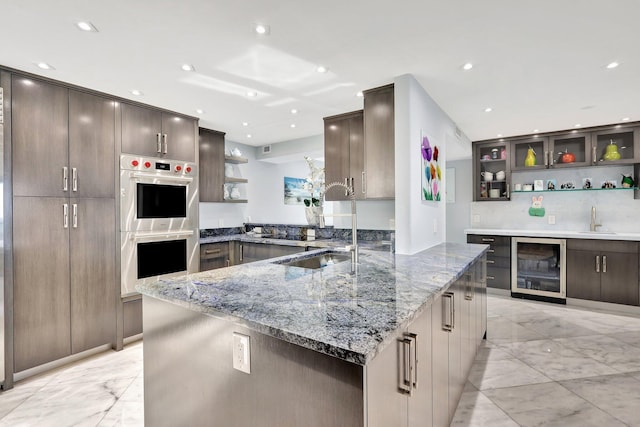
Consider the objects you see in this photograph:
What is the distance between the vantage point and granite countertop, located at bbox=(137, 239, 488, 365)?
0.92 meters

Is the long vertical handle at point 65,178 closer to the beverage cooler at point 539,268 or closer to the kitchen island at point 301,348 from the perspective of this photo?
the kitchen island at point 301,348

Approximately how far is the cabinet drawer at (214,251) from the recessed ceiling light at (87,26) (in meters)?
2.48

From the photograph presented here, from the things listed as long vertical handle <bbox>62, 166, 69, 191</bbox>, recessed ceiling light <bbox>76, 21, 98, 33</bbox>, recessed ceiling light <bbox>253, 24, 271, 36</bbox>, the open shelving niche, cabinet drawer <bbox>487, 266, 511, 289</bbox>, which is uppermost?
recessed ceiling light <bbox>76, 21, 98, 33</bbox>

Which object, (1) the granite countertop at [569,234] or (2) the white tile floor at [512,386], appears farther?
(1) the granite countertop at [569,234]

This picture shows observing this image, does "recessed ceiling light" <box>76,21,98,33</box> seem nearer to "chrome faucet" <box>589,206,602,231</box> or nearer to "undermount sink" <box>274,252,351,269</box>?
"undermount sink" <box>274,252,351,269</box>

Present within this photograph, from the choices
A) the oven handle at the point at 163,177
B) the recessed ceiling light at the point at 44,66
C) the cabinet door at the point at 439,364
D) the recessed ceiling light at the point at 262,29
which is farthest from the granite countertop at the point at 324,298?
the recessed ceiling light at the point at 44,66

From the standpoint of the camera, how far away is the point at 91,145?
2.86 metres

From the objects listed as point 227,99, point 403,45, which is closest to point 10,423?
point 227,99

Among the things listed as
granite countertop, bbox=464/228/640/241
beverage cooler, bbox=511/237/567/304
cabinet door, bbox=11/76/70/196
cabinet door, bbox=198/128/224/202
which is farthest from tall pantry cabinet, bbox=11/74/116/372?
beverage cooler, bbox=511/237/567/304

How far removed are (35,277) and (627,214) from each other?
6.63 m

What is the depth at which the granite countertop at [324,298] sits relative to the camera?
0.92 m

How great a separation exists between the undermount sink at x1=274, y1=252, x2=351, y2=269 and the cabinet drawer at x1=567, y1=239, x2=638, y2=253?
10.9ft

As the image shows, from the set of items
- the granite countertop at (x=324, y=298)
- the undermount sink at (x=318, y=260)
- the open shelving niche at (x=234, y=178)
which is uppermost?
the open shelving niche at (x=234, y=178)

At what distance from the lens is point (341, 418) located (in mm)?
878
